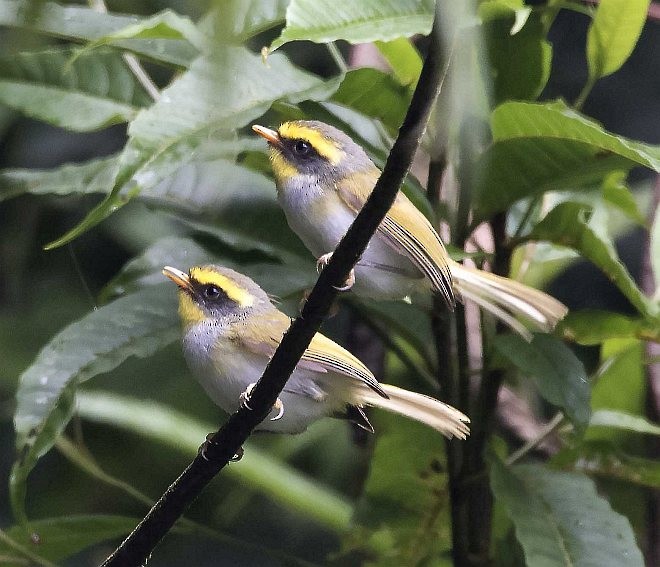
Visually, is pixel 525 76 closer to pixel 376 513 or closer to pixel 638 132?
pixel 376 513

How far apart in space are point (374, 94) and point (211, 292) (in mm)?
286

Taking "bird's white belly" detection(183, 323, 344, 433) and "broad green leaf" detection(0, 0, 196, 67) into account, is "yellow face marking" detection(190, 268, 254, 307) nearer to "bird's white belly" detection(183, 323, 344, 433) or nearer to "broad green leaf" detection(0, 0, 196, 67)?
"bird's white belly" detection(183, 323, 344, 433)

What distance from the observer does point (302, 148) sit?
2.45ft

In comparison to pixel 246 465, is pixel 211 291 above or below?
above

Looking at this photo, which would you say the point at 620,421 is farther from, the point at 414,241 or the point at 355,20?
the point at 355,20

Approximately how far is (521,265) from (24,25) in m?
1.00

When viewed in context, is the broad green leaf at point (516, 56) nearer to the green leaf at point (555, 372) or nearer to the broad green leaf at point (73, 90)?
the green leaf at point (555, 372)

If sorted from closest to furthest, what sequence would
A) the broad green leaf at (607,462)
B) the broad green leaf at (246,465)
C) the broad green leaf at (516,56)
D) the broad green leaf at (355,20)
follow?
the broad green leaf at (355,20), the broad green leaf at (516,56), the broad green leaf at (607,462), the broad green leaf at (246,465)

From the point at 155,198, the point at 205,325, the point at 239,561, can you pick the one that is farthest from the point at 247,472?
the point at 205,325

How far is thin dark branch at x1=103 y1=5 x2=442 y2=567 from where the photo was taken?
0.38 meters

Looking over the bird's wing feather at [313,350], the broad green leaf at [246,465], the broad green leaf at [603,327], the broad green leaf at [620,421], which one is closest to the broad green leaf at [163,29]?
the bird's wing feather at [313,350]

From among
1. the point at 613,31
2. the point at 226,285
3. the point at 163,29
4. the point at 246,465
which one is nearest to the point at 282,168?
the point at 226,285

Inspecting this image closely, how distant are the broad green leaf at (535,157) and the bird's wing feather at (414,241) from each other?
0.21 meters

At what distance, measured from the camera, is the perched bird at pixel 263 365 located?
71 cm
